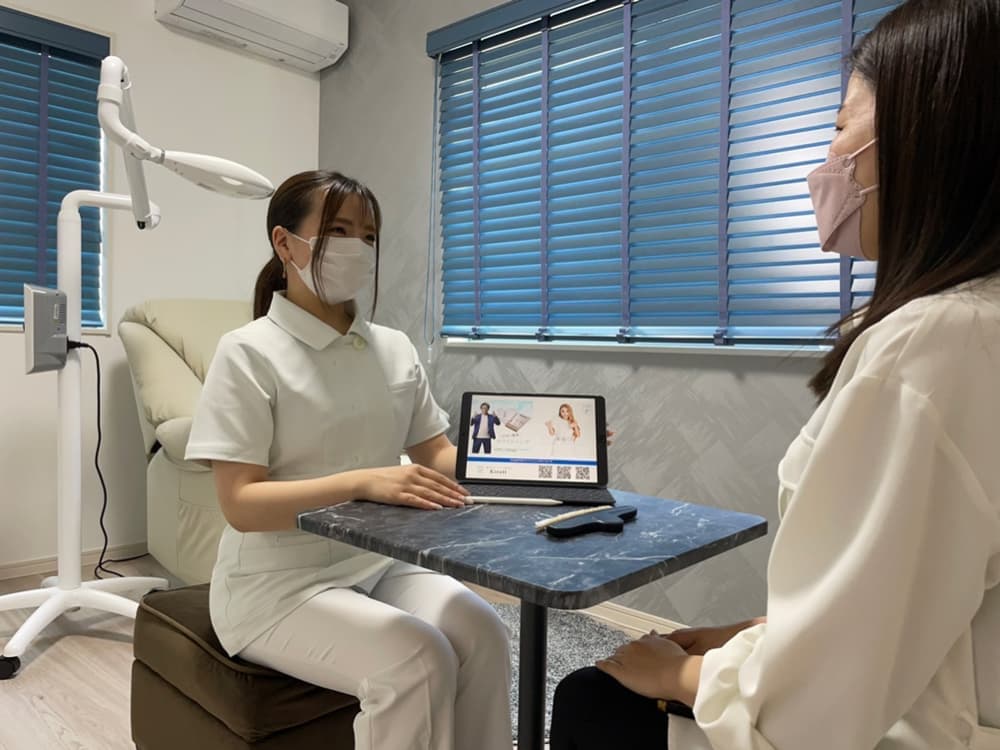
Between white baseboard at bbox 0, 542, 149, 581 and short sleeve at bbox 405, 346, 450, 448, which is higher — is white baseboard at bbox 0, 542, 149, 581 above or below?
below

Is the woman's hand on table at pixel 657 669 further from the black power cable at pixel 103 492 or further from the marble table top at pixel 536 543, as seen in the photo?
the black power cable at pixel 103 492

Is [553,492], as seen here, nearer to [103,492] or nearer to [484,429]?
[484,429]

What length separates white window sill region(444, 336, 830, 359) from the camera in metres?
2.06

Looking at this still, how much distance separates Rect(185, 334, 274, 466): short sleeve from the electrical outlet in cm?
120

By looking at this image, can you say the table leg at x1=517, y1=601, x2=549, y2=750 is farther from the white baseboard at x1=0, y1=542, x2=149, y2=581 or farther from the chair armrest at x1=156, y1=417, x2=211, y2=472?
the white baseboard at x1=0, y1=542, x2=149, y2=581

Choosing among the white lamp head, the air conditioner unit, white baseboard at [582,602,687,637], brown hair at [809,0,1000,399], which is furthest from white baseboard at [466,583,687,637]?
the air conditioner unit

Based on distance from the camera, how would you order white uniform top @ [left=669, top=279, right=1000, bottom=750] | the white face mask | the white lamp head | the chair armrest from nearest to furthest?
white uniform top @ [left=669, top=279, right=1000, bottom=750] < the white face mask < the white lamp head < the chair armrest

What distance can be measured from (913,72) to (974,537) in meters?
0.38

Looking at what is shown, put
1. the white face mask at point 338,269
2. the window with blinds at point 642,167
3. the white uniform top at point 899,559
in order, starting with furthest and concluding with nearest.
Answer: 1. the window with blinds at point 642,167
2. the white face mask at point 338,269
3. the white uniform top at point 899,559

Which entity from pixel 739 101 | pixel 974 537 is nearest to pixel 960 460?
pixel 974 537

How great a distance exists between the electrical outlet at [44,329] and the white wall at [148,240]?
643 mm

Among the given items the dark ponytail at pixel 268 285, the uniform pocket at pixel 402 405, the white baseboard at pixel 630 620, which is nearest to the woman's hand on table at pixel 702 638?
the uniform pocket at pixel 402 405

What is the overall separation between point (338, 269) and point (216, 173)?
714mm

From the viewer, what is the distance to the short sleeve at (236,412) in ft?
3.82
